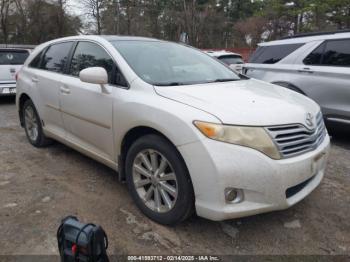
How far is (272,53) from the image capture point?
624 cm

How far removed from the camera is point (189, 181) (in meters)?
2.61

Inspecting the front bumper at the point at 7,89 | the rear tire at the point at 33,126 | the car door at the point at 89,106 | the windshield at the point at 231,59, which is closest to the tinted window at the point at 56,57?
the car door at the point at 89,106

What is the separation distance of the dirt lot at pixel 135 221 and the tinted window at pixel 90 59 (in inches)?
45.8

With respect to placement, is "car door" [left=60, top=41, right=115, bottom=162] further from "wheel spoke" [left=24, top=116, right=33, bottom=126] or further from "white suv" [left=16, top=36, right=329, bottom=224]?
"wheel spoke" [left=24, top=116, right=33, bottom=126]

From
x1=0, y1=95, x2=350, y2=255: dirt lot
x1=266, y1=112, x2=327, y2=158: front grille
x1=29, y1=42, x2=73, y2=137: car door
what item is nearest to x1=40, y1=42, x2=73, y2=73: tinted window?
x1=29, y1=42, x2=73, y2=137: car door

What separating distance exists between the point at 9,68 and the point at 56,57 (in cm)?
526

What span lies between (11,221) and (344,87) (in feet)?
14.8

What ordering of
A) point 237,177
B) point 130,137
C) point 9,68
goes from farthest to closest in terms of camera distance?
point 9,68 < point 130,137 < point 237,177

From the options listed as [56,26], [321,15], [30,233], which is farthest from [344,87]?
[56,26]

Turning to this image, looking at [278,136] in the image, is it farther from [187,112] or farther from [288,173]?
[187,112]

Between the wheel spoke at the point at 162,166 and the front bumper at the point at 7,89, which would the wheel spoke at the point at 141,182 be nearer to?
the wheel spoke at the point at 162,166

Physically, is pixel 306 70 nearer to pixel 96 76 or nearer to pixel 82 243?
pixel 96 76

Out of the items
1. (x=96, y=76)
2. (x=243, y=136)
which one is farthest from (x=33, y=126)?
(x=243, y=136)

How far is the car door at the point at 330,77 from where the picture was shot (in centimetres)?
507
